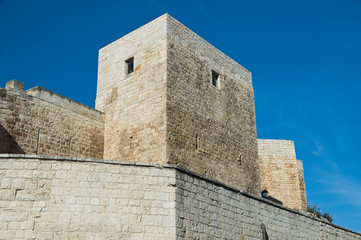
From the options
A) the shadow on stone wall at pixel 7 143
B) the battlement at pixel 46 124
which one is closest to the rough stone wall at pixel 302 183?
the battlement at pixel 46 124

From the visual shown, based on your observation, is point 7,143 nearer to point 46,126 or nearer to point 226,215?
point 46,126

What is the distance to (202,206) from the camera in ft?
31.9

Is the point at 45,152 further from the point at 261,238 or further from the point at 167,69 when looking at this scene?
the point at 261,238

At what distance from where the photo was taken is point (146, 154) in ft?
45.9

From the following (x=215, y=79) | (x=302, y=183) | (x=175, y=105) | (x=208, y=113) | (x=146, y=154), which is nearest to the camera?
(x=146, y=154)

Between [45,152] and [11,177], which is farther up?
[45,152]

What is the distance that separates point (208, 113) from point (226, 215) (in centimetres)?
604

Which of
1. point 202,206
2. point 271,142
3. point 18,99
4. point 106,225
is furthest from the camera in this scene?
point 271,142

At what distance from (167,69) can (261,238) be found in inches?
244

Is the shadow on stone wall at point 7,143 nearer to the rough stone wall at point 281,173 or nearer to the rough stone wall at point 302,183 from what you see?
the rough stone wall at point 281,173

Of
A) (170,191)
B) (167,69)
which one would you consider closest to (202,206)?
(170,191)

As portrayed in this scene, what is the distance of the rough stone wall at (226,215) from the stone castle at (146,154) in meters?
0.03

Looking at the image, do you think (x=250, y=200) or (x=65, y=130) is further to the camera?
(x=65, y=130)

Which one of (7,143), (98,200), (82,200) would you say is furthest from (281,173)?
(82,200)
